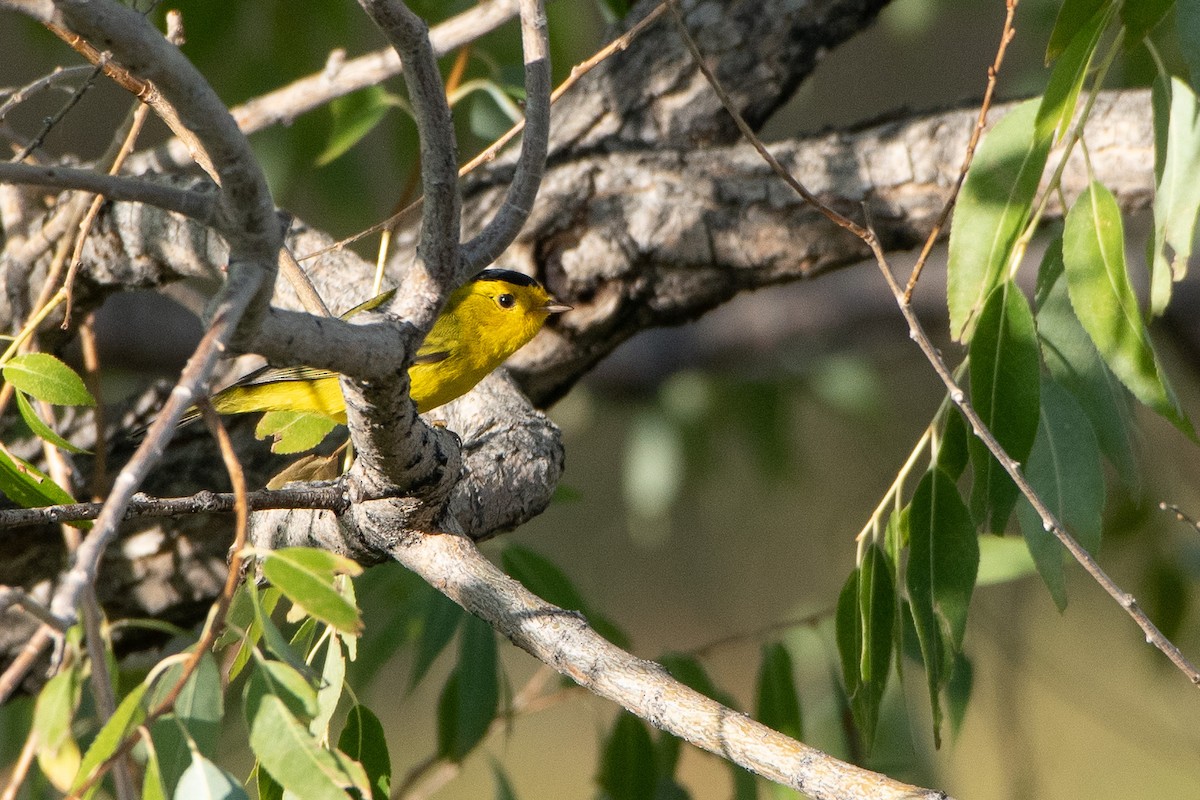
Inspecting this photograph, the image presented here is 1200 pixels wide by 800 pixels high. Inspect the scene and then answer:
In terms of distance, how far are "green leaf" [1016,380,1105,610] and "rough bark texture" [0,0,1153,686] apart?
2.38 feet

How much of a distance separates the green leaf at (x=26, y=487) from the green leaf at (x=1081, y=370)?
1341mm

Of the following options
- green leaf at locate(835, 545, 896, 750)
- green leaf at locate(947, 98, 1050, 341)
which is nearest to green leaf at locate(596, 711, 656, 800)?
green leaf at locate(835, 545, 896, 750)

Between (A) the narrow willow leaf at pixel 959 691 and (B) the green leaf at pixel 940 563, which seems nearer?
(B) the green leaf at pixel 940 563

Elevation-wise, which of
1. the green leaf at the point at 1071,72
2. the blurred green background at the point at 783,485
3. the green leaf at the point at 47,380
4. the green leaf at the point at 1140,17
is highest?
the green leaf at the point at 1140,17

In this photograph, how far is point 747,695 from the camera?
5.77m

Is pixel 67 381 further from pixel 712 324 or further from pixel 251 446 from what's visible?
pixel 712 324

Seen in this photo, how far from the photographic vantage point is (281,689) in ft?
3.11

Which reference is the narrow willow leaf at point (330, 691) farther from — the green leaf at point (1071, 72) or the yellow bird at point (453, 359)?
the green leaf at point (1071, 72)

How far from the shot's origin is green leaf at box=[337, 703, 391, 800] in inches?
56.6

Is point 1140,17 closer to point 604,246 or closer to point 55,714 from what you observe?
point 604,246

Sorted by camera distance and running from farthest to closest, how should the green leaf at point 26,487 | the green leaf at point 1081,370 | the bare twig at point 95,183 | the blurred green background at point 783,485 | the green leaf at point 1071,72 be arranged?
the blurred green background at point 783,485
the green leaf at point 1081,370
the green leaf at point 1071,72
the green leaf at point 26,487
the bare twig at point 95,183

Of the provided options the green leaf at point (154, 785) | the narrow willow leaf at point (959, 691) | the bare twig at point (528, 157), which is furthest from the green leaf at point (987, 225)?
the green leaf at point (154, 785)

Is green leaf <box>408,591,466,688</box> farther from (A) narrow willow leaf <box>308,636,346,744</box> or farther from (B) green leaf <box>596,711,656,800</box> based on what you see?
(A) narrow willow leaf <box>308,636,346,744</box>

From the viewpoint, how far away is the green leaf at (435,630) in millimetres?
2324
